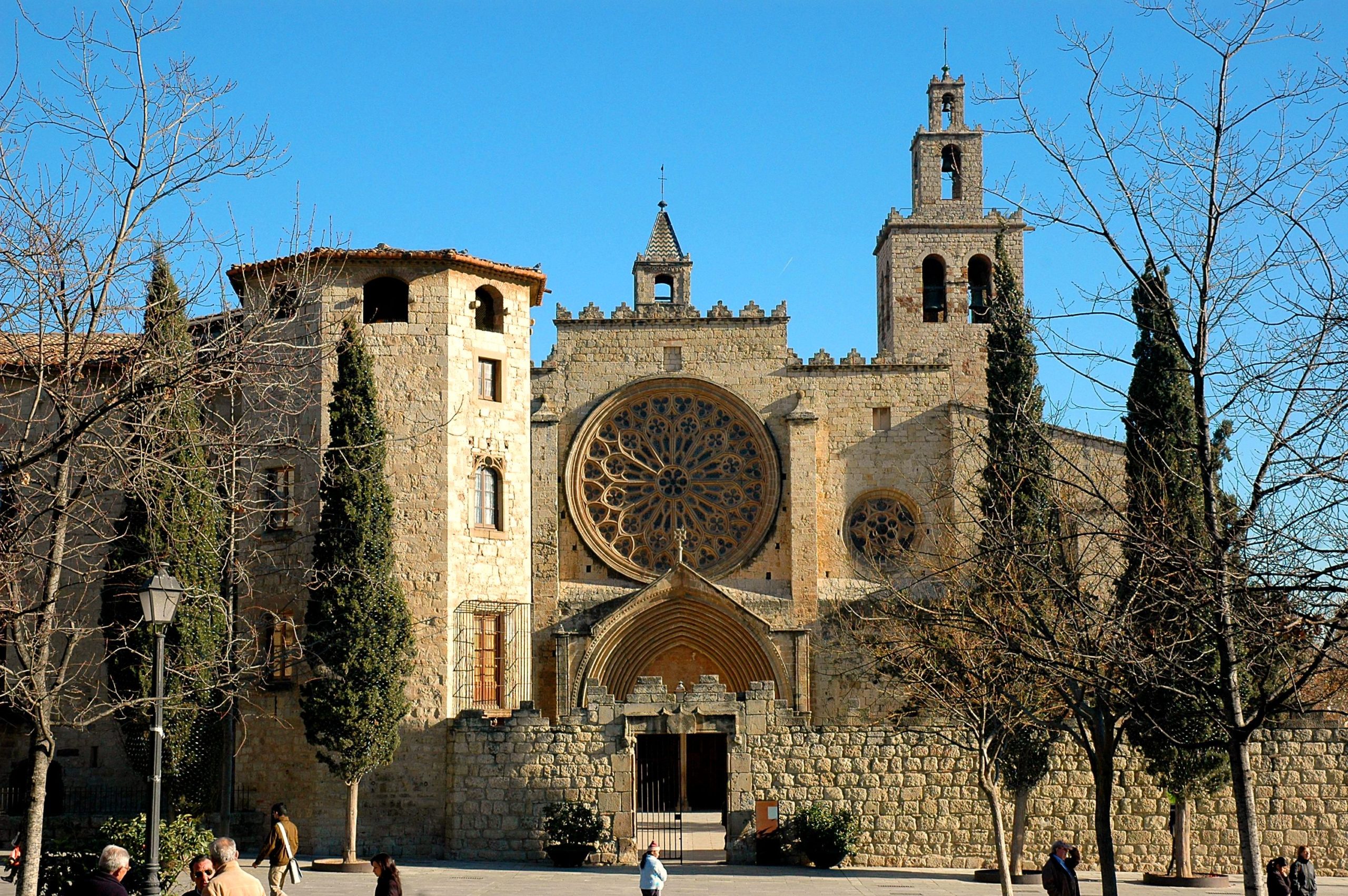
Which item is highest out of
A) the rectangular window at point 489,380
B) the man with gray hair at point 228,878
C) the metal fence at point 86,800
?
the rectangular window at point 489,380

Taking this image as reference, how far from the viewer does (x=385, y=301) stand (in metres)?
28.4

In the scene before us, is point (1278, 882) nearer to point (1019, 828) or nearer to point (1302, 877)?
point (1302, 877)

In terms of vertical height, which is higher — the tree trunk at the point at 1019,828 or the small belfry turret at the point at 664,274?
the small belfry turret at the point at 664,274

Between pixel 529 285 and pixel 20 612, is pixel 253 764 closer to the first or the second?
pixel 529 285

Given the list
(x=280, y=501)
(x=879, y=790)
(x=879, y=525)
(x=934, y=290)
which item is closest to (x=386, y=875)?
(x=879, y=790)

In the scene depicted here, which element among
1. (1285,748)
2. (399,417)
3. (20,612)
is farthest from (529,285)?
(20,612)

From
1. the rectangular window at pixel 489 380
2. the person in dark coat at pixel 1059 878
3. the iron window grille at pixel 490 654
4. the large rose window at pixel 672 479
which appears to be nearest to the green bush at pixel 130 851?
the iron window grille at pixel 490 654

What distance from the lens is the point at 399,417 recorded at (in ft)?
89.0

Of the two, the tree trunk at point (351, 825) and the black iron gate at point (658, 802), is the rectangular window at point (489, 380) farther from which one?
the tree trunk at point (351, 825)

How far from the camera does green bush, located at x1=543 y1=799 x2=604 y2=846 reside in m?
24.3

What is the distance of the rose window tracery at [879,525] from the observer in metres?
33.2

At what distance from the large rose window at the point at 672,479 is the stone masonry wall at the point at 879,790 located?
857 cm

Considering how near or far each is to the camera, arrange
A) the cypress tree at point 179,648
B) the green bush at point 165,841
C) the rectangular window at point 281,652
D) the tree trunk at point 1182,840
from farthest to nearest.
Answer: the rectangular window at point 281,652 → the tree trunk at point 1182,840 → the cypress tree at point 179,648 → the green bush at point 165,841

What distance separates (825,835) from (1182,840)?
17.7ft
